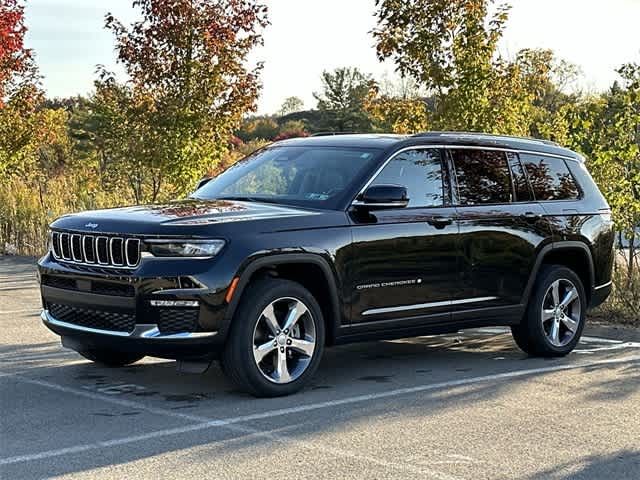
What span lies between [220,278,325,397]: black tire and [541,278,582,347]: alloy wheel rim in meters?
2.90

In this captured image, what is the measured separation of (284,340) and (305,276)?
0.56m

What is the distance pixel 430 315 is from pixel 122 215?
2.57 metres

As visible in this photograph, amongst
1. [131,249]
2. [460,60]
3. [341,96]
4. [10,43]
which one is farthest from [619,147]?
[341,96]

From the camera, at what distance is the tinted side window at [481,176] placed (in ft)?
29.6

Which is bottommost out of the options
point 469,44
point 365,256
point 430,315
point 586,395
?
point 586,395

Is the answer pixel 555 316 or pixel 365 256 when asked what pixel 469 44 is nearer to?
pixel 555 316

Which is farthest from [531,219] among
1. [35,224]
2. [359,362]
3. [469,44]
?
[35,224]

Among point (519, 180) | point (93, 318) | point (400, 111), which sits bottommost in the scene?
point (93, 318)

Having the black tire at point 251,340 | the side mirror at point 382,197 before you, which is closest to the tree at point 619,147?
the side mirror at point 382,197

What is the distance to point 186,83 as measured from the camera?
17.9m

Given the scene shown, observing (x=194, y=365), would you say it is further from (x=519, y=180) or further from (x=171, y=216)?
(x=519, y=180)

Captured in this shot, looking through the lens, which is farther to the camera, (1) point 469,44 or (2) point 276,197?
(1) point 469,44

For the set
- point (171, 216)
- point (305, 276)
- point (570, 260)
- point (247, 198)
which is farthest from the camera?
point (570, 260)

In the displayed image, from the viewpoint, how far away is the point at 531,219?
31.0 feet
